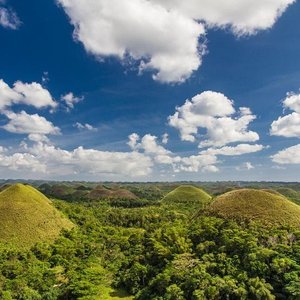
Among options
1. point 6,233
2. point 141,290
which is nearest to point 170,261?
point 141,290

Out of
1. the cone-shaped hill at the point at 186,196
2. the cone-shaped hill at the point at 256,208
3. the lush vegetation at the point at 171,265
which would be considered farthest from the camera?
the cone-shaped hill at the point at 186,196

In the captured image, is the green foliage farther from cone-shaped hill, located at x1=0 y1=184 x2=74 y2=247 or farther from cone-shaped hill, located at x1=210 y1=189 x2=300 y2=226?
cone-shaped hill, located at x1=210 y1=189 x2=300 y2=226

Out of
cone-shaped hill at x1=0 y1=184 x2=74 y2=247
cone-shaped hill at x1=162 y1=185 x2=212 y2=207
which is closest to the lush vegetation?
cone-shaped hill at x1=0 y1=184 x2=74 y2=247

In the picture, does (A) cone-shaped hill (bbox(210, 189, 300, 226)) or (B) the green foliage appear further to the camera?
(B) the green foliage

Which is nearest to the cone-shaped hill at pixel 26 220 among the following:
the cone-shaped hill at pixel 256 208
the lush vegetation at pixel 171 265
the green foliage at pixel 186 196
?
the lush vegetation at pixel 171 265

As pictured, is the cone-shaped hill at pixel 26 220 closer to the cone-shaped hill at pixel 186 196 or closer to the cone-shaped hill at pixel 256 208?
the cone-shaped hill at pixel 256 208

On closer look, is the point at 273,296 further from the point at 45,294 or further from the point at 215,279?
the point at 45,294

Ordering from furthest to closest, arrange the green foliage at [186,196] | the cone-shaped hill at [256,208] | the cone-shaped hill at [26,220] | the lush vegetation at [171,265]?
the green foliage at [186,196] < the cone-shaped hill at [26,220] < the cone-shaped hill at [256,208] < the lush vegetation at [171,265]
